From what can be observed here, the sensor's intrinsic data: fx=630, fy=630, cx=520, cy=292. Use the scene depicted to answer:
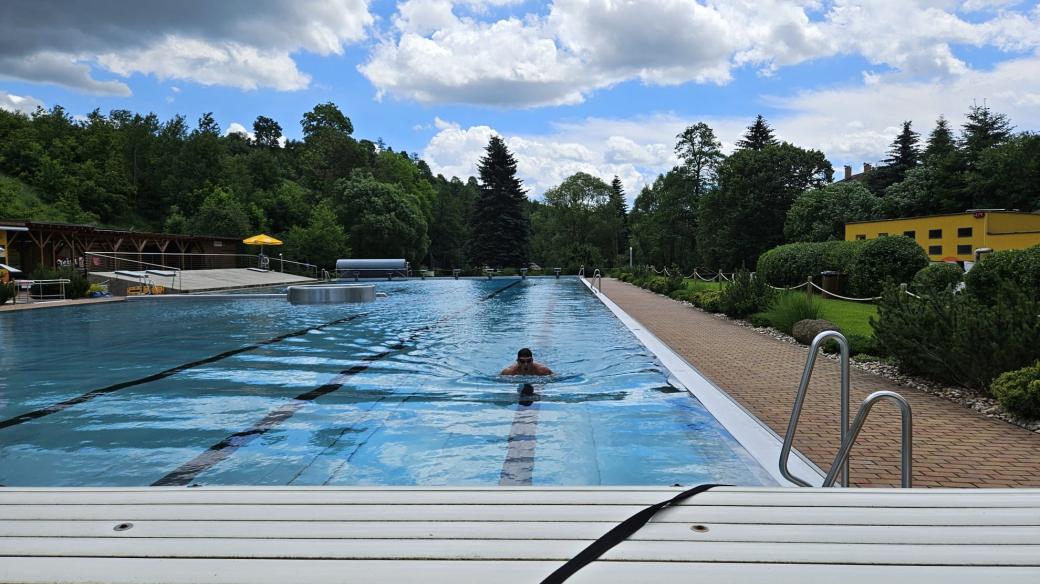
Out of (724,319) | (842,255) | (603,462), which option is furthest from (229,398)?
(842,255)

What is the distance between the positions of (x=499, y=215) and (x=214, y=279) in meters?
29.3

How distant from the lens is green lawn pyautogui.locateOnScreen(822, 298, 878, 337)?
39.0 ft

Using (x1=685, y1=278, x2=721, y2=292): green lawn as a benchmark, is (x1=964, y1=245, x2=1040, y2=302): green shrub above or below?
above

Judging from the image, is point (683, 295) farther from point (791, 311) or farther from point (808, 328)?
point (808, 328)

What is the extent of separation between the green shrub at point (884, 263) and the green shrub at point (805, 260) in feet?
1.32

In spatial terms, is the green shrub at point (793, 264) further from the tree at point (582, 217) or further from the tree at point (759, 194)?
the tree at point (582, 217)

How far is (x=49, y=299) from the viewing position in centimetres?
2244

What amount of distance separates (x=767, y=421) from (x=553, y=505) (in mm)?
4551

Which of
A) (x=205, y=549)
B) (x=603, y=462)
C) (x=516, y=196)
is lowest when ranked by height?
(x=603, y=462)

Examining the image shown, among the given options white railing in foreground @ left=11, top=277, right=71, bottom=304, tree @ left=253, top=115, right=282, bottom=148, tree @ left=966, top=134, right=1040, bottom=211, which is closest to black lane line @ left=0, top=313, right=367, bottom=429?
white railing in foreground @ left=11, top=277, right=71, bottom=304

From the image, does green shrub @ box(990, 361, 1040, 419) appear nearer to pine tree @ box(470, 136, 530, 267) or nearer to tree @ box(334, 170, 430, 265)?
tree @ box(334, 170, 430, 265)

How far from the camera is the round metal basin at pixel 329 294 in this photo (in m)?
21.7

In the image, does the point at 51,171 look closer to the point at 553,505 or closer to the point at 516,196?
the point at 516,196

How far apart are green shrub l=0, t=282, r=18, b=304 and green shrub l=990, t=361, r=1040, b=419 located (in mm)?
25127
